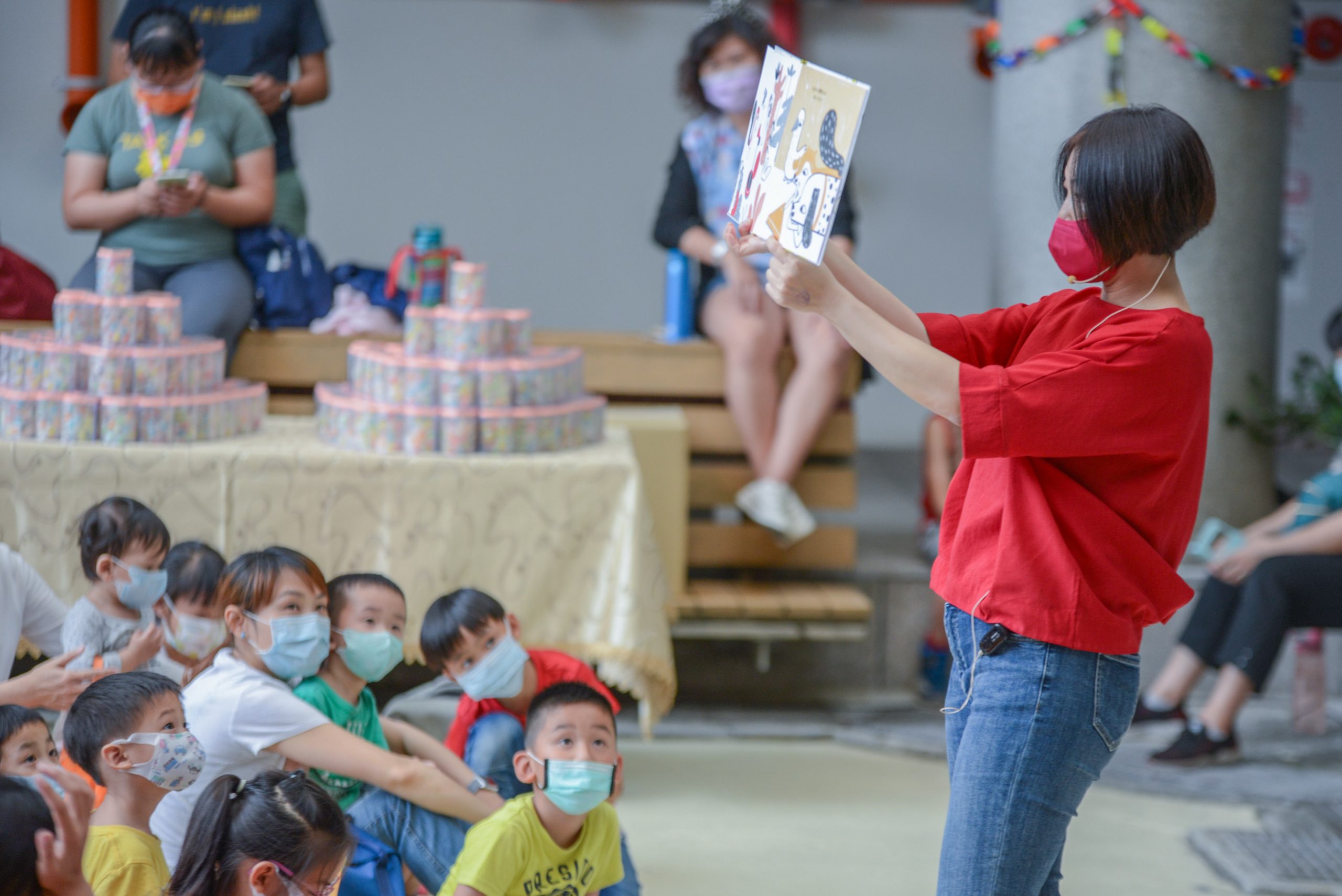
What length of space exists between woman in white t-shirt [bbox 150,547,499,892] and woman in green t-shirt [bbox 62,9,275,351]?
63.3 inches

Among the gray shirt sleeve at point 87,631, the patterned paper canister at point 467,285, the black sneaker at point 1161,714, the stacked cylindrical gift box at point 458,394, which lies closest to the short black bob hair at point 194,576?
the gray shirt sleeve at point 87,631

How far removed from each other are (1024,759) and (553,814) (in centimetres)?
86

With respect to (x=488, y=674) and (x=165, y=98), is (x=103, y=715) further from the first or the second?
(x=165, y=98)

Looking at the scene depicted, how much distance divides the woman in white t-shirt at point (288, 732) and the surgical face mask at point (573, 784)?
0.97 feet

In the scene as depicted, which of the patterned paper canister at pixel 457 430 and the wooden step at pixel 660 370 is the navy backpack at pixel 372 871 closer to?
the patterned paper canister at pixel 457 430

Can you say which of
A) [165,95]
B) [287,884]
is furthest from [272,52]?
[287,884]

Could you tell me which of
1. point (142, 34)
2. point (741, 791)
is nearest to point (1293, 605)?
point (741, 791)

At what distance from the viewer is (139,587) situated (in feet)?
8.20

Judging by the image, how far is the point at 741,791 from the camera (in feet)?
11.6

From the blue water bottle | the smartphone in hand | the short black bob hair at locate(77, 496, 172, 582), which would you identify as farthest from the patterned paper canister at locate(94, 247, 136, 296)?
the blue water bottle

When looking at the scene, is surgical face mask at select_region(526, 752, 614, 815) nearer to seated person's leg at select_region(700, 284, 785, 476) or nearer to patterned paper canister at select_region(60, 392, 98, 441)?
patterned paper canister at select_region(60, 392, 98, 441)

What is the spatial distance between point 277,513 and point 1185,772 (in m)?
2.42

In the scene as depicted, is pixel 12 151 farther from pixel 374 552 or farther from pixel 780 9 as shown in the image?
pixel 374 552

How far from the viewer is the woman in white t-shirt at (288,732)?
7.36ft
